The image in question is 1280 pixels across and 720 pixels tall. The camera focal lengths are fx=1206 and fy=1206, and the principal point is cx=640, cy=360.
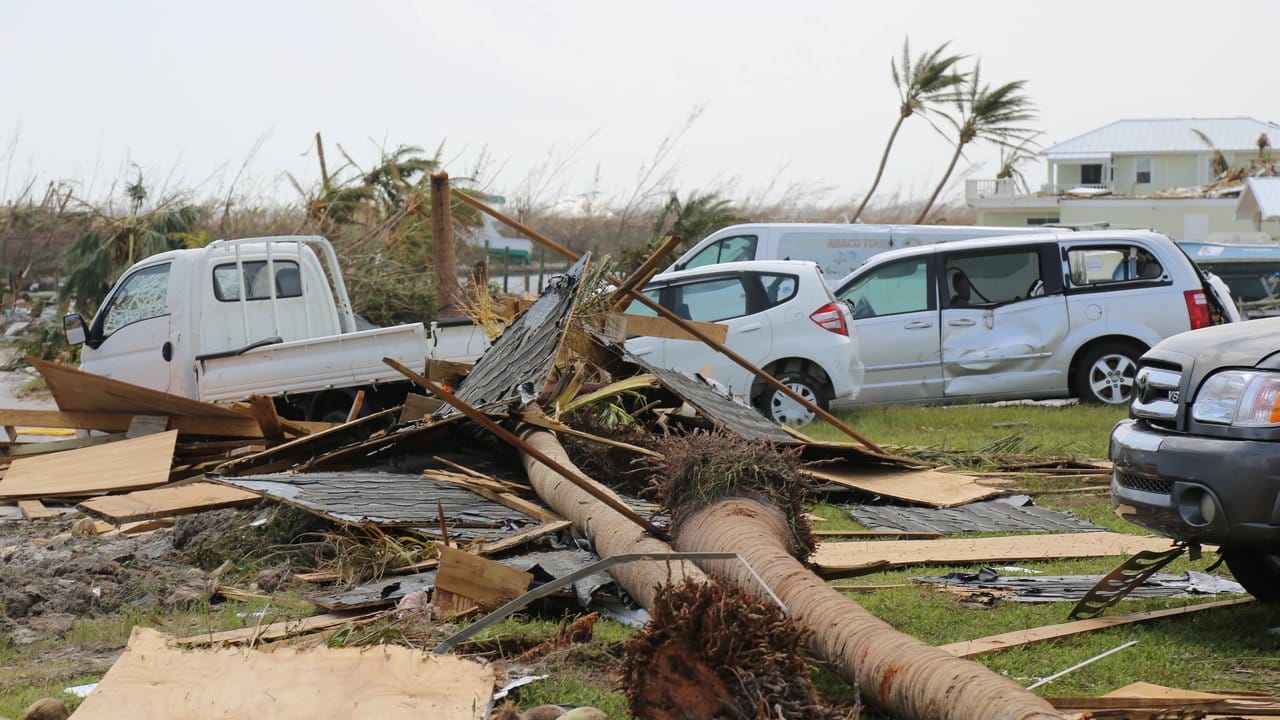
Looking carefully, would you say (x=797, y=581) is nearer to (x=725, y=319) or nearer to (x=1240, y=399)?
(x=1240, y=399)

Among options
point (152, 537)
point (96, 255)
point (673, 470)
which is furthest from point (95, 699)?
point (96, 255)

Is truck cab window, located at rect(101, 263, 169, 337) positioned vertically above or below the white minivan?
below

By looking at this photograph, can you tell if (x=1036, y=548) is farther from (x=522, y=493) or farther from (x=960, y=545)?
(x=522, y=493)

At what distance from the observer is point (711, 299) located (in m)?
12.9


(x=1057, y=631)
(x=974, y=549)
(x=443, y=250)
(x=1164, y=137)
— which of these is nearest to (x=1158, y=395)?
(x=1057, y=631)

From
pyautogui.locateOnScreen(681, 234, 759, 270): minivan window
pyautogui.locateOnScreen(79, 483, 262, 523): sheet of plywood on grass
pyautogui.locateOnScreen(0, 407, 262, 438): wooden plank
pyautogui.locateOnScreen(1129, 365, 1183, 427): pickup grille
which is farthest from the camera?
pyautogui.locateOnScreen(681, 234, 759, 270): minivan window

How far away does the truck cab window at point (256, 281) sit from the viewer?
37.8 feet

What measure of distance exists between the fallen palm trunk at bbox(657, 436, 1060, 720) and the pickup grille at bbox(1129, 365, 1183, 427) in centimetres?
148

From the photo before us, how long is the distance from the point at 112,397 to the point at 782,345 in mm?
6291

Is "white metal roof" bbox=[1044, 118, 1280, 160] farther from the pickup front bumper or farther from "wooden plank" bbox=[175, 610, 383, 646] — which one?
"wooden plank" bbox=[175, 610, 383, 646]

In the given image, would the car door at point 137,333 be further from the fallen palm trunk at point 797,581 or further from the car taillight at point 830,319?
the fallen palm trunk at point 797,581

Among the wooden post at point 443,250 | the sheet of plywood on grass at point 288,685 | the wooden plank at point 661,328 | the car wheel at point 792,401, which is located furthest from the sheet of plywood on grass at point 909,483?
the sheet of plywood on grass at point 288,685

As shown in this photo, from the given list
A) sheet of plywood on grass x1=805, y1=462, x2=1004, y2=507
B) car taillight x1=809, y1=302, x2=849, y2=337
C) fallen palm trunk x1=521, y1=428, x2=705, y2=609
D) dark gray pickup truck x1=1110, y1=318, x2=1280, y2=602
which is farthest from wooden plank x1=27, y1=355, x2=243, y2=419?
dark gray pickup truck x1=1110, y1=318, x2=1280, y2=602

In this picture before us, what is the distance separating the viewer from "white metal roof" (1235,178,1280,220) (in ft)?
95.6
